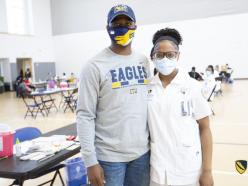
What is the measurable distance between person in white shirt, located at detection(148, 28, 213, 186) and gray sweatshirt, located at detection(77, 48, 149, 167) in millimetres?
82

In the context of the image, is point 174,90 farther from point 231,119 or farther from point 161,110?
point 231,119

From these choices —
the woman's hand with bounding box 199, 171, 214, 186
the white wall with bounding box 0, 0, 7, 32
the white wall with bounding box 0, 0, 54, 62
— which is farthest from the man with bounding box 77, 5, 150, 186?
the white wall with bounding box 0, 0, 7, 32

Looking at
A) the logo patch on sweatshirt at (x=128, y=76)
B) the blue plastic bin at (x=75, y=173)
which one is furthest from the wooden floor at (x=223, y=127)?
the logo patch on sweatshirt at (x=128, y=76)

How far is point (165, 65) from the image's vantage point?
1.73 metres

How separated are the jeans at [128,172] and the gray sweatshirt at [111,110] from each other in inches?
1.5

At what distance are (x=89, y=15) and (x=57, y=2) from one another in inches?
112

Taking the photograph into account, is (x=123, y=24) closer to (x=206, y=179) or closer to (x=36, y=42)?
(x=206, y=179)

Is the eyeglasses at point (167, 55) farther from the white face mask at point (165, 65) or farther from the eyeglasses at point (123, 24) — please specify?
the eyeglasses at point (123, 24)

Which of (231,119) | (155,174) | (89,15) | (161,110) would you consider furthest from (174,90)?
(89,15)

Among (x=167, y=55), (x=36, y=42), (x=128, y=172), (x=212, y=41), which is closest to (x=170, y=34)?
(x=167, y=55)

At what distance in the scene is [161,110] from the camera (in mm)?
1642

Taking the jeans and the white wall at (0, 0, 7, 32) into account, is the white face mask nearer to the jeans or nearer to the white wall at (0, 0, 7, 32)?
the jeans

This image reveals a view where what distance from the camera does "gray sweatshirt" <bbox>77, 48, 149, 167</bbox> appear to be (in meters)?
1.56

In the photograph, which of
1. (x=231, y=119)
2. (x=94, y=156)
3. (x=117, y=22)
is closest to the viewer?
(x=94, y=156)
